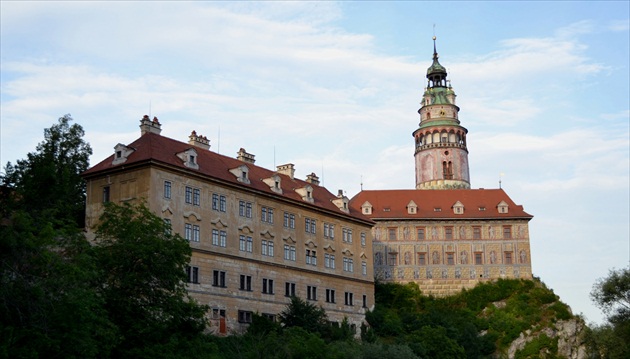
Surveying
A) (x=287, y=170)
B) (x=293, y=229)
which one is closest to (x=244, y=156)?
(x=287, y=170)

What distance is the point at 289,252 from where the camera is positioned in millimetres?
64812

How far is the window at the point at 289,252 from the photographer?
2536 inches

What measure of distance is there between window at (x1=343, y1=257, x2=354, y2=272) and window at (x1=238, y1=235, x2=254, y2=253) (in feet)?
38.5

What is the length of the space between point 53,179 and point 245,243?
2048cm

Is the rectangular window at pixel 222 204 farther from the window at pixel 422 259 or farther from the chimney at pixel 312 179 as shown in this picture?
the window at pixel 422 259

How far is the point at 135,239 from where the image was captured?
4366 centimetres

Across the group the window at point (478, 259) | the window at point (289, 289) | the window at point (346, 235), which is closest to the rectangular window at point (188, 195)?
the window at point (289, 289)

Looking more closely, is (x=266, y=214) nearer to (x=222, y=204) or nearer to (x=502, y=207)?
(x=222, y=204)

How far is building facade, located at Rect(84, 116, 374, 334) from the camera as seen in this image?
5628 cm

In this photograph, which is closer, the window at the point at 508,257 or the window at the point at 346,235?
the window at the point at 346,235

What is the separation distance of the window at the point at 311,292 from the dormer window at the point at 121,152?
17.4 metres

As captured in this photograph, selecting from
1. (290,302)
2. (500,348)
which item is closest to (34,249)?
(290,302)

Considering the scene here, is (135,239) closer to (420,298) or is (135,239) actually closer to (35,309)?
(35,309)

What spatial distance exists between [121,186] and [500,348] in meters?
37.3
